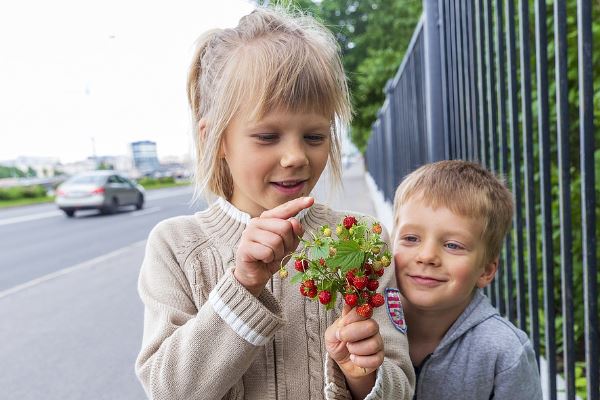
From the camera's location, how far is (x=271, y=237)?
1.06m

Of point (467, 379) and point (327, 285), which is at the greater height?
point (327, 285)

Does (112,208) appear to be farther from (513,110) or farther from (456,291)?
(456,291)

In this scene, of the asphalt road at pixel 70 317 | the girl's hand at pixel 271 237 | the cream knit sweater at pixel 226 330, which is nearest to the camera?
the girl's hand at pixel 271 237

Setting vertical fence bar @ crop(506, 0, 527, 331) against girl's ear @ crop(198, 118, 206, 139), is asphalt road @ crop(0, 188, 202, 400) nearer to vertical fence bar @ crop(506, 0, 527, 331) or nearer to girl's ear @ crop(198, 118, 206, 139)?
girl's ear @ crop(198, 118, 206, 139)

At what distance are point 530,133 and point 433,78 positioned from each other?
4.50 feet

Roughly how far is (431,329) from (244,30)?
3.15 ft

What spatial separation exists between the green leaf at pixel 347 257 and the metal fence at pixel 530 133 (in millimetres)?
874

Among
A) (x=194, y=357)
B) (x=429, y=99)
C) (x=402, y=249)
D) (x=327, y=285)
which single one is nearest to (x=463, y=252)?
(x=402, y=249)

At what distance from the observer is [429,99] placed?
326cm

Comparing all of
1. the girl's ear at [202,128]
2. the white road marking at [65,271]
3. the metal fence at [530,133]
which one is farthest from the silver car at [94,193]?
the girl's ear at [202,128]

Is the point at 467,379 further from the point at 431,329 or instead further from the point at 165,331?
the point at 165,331

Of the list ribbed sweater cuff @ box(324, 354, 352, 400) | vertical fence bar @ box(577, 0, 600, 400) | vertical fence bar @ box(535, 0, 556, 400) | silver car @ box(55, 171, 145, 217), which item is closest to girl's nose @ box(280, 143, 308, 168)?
ribbed sweater cuff @ box(324, 354, 352, 400)

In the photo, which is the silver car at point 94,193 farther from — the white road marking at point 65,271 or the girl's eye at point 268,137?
the girl's eye at point 268,137

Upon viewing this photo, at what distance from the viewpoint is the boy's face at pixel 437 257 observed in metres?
1.50
